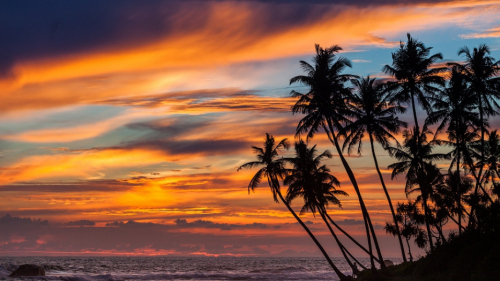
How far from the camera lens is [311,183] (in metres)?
45.9

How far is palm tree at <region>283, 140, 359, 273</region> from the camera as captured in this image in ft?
150

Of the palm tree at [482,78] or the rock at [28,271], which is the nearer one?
the palm tree at [482,78]

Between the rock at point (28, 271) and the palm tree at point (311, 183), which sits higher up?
the palm tree at point (311, 183)

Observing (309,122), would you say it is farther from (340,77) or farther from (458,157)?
(458,157)

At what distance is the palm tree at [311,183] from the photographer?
45.8m

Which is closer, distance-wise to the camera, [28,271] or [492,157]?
[492,157]

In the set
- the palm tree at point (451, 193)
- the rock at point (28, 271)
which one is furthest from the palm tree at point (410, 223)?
the rock at point (28, 271)

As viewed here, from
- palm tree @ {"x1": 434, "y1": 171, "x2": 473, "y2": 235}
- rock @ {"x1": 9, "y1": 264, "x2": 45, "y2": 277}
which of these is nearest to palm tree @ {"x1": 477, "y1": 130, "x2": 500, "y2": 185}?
palm tree @ {"x1": 434, "y1": 171, "x2": 473, "y2": 235}

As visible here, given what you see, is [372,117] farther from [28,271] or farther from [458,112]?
[28,271]

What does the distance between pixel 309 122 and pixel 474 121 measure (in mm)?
13614

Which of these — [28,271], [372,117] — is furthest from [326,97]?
[28,271]

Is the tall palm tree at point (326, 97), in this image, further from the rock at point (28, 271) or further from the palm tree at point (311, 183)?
the rock at point (28, 271)

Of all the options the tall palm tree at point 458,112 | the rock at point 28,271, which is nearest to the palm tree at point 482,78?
the tall palm tree at point 458,112

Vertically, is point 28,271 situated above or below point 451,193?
below
